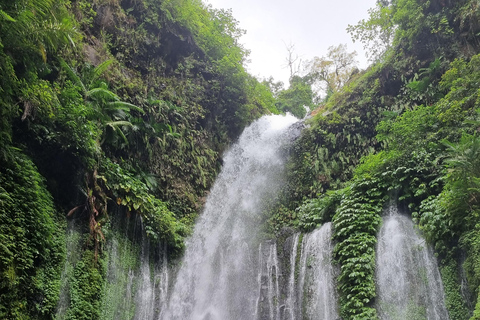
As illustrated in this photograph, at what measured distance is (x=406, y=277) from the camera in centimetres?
753

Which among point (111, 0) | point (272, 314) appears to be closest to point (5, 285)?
point (272, 314)

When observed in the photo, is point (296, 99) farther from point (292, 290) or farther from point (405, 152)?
point (292, 290)

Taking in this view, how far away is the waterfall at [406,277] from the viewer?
22.8 ft

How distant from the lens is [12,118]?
603 cm

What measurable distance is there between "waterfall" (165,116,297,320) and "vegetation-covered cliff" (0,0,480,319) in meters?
0.62

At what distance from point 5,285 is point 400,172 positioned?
30.6 ft

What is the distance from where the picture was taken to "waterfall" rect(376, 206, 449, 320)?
6938 mm

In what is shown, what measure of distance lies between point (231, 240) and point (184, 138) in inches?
174

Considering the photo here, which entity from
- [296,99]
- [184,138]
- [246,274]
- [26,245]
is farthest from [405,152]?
[296,99]

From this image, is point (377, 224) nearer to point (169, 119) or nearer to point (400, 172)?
point (400, 172)

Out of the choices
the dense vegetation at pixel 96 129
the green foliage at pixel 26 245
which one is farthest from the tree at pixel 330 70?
the green foliage at pixel 26 245

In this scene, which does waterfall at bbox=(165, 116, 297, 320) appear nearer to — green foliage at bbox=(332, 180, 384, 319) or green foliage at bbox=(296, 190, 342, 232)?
green foliage at bbox=(296, 190, 342, 232)

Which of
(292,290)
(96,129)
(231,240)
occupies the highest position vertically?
(96,129)

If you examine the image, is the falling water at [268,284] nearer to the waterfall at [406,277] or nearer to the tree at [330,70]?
the waterfall at [406,277]
